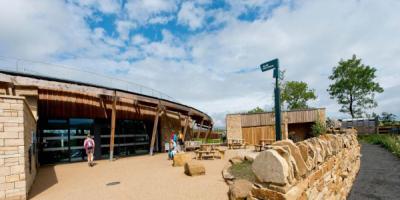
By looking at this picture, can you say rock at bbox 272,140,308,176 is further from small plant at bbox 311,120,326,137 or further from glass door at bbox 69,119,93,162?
small plant at bbox 311,120,326,137

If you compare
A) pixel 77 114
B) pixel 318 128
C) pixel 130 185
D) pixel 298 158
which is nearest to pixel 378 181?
pixel 298 158

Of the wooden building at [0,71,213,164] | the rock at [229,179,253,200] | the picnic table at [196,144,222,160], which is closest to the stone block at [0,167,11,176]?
the wooden building at [0,71,213,164]

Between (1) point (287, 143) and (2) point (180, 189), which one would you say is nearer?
(1) point (287, 143)

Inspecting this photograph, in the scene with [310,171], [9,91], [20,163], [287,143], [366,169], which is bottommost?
[366,169]

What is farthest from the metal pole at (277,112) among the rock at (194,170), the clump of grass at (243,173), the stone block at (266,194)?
the stone block at (266,194)

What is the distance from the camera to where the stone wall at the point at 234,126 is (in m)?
23.3

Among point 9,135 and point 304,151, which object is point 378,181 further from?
point 9,135

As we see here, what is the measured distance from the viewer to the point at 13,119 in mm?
6547

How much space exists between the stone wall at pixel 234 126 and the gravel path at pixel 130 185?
13764mm

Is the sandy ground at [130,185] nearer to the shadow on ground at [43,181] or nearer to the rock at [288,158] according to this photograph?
the shadow on ground at [43,181]

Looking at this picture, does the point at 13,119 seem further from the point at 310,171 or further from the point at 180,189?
the point at 310,171

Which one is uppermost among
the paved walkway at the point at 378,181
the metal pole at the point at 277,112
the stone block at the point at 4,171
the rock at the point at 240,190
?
the metal pole at the point at 277,112

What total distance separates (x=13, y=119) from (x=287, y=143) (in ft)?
23.7

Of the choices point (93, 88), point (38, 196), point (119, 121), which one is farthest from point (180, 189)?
point (119, 121)
